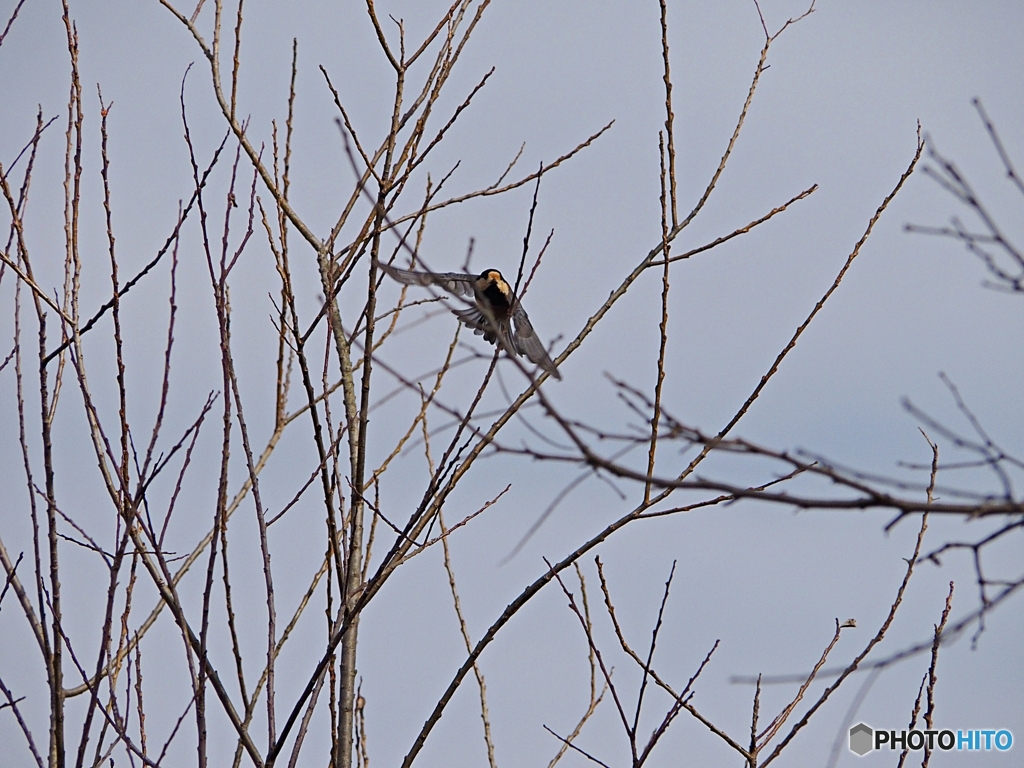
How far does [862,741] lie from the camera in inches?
115

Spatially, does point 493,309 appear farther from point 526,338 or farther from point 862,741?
point 862,741

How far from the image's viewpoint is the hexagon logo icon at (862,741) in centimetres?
289

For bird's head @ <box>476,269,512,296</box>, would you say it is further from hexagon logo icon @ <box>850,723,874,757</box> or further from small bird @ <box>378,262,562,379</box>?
hexagon logo icon @ <box>850,723,874,757</box>

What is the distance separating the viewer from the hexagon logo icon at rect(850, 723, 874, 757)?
289 cm

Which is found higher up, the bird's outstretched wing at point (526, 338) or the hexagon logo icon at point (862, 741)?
the bird's outstretched wing at point (526, 338)

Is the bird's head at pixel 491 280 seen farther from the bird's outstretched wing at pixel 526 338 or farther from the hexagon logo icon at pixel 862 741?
the hexagon logo icon at pixel 862 741

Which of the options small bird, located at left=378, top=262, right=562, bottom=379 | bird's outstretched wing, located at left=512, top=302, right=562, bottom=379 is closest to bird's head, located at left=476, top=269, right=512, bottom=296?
small bird, located at left=378, top=262, right=562, bottom=379

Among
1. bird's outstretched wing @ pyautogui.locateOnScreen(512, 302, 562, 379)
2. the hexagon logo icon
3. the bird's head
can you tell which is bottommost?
the hexagon logo icon

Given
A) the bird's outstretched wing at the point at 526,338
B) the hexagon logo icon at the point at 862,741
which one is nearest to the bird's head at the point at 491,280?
the bird's outstretched wing at the point at 526,338

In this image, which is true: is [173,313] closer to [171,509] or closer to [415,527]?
[171,509]

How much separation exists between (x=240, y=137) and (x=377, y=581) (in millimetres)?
1033

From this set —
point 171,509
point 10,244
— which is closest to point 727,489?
point 171,509

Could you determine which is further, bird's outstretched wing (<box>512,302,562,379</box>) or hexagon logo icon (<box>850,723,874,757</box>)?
bird's outstretched wing (<box>512,302,562,379</box>)

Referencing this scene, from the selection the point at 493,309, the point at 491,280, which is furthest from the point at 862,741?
the point at 491,280
